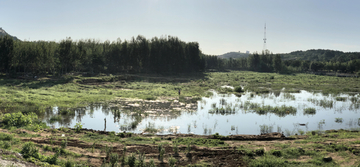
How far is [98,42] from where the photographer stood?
8056 cm

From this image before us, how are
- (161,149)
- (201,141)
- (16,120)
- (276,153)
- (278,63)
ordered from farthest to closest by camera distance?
(278,63) → (16,120) → (201,141) → (276,153) → (161,149)

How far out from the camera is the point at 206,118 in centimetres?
2106

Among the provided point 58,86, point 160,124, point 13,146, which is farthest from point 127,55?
point 13,146

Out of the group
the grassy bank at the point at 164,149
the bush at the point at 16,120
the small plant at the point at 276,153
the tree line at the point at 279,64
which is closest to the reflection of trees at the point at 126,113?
the bush at the point at 16,120

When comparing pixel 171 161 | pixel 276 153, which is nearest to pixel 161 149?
pixel 171 161

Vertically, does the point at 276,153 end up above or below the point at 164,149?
below

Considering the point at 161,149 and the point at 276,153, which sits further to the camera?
the point at 276,153

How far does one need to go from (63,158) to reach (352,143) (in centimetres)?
1513

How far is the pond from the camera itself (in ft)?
57.7

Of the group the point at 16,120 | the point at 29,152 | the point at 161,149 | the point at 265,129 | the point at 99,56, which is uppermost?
the point at 99,56

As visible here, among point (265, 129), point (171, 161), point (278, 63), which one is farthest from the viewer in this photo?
point (278, 63)

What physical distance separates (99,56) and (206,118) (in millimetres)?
45580

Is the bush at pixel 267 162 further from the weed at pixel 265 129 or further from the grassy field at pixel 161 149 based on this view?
the weed at pixel 265 129

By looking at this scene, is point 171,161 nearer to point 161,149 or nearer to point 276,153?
point 161,149
